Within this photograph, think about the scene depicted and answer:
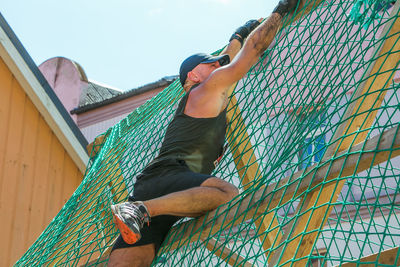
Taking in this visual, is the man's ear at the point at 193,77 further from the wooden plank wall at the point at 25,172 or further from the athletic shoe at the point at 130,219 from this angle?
the wooden plank wall at the point at 25,172

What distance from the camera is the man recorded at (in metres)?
4.13

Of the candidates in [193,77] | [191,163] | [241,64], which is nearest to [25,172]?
[193,77]

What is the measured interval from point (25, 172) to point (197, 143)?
4.93 metres

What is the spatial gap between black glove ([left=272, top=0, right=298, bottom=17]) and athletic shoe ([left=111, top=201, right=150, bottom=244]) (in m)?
1.64

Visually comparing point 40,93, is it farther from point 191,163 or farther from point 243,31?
point 191,163

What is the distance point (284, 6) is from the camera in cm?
495

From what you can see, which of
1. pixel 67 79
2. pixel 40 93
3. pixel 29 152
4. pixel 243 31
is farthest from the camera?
pixel 67 79

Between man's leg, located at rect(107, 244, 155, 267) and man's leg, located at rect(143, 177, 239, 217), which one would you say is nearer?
man's leg, located at rect(143, 177, 239, 217)

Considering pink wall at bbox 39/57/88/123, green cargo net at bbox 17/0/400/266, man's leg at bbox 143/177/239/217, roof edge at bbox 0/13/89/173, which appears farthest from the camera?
pink wall at bbox 39/57/88/123

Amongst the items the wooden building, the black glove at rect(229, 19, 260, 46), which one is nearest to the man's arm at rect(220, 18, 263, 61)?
the black glove at rect(229, 19, 260, 46)

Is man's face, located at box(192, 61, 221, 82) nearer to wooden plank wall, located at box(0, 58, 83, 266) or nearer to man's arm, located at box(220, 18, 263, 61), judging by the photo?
man's arm, located at box(220, 18, 263, 61)

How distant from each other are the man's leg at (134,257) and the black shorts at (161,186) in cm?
3

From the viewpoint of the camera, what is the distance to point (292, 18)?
16.6ft

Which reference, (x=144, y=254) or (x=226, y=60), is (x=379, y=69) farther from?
(x=144, y=254)
